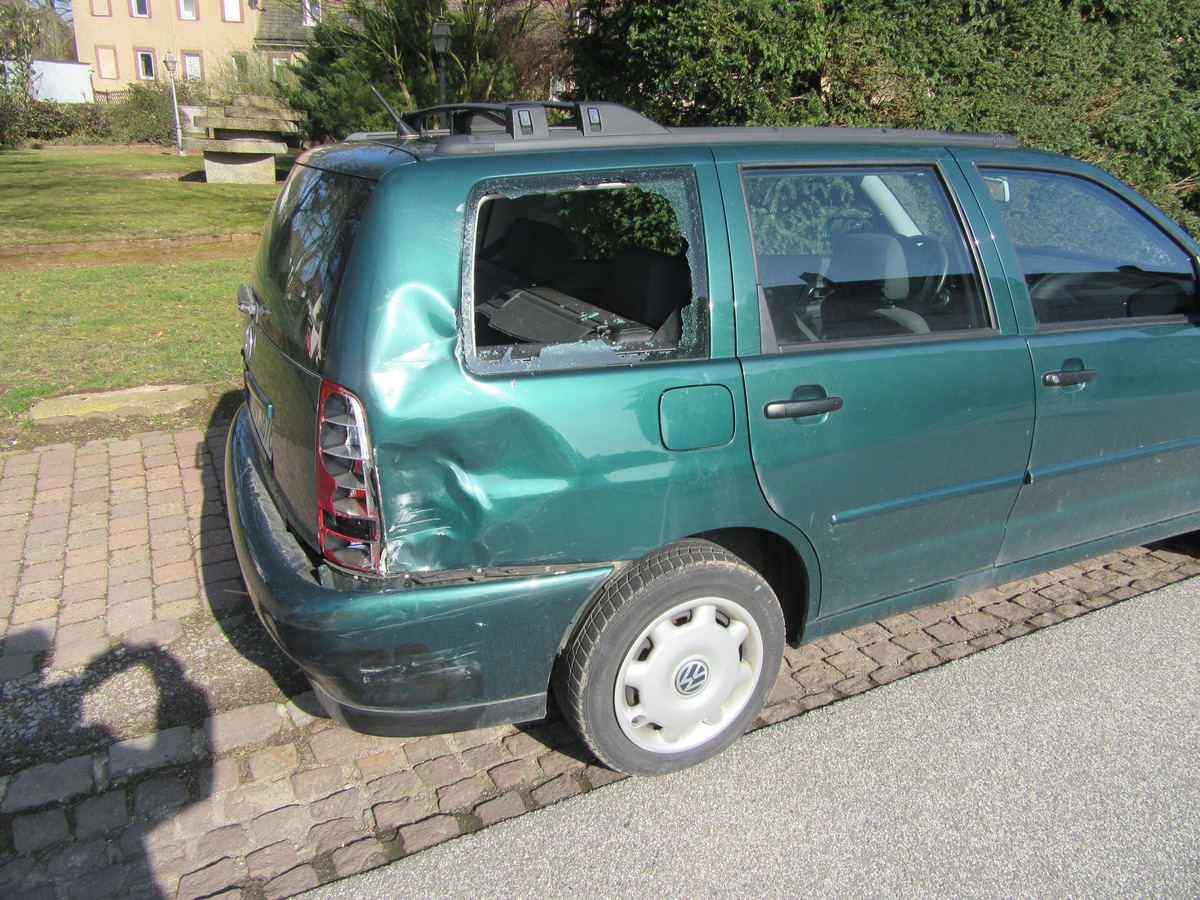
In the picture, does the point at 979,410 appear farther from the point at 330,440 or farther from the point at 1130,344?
the point at 330,440

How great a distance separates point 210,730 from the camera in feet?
9.82

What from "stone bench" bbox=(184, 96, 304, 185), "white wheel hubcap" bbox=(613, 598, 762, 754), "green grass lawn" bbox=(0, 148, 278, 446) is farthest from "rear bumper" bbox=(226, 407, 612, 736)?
"stone bench" bbox=(184, 96, 304, 185)

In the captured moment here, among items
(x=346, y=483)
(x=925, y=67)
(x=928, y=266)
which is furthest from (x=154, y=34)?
(x=346, y=483)

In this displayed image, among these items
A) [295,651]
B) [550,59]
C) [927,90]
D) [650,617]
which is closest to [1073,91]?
[927,90]

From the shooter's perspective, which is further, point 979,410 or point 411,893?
point 979,410

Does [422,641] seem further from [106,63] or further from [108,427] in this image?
[106,63]

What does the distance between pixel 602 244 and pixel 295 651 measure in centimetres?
295

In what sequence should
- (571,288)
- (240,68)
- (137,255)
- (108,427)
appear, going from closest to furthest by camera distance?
(571,288) < (108,427) < (137,255) < (240,68)

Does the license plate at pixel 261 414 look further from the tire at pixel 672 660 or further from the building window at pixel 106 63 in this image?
the building window at pixel 106 63

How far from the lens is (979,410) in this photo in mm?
2986

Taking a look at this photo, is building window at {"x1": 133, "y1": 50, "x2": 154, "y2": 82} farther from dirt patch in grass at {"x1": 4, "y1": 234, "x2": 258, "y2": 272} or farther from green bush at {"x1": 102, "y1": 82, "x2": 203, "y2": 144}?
dirt patch in grass at {"x1": 4, "y1": 234, "x2": 258, "y2": 272}

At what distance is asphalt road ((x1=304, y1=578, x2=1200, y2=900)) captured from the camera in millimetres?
2441

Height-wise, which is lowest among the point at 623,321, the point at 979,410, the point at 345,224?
the point at 979,410

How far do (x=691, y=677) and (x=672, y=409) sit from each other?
814 millimetres
